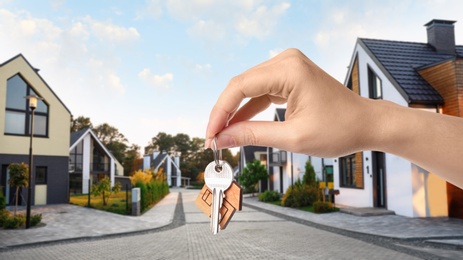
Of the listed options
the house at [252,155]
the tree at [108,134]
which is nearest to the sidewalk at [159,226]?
the house at [252,155]

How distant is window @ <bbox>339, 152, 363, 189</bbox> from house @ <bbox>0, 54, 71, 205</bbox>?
18.7m

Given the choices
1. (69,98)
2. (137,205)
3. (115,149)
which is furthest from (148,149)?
(137,205)

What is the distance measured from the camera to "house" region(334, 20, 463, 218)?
1596 cm

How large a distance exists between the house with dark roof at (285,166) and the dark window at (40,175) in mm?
18291

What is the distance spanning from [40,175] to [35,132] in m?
2.94

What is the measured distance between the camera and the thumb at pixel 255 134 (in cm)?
149

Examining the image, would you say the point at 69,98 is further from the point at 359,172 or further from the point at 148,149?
the point at 148,149

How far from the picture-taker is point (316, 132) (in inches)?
57.3

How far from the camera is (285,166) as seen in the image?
34406mm

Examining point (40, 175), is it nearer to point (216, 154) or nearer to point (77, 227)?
point (77, 227)

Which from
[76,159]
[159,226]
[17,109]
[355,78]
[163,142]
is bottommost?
[159,226]

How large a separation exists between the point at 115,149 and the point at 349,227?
61.6 meters

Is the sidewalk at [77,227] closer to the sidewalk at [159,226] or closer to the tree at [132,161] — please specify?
the sidewalk at [159,226]

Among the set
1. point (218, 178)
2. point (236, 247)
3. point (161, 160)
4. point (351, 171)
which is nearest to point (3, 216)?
point (236, 247)
